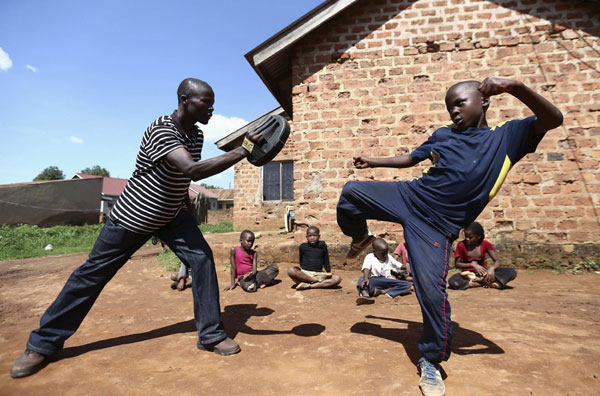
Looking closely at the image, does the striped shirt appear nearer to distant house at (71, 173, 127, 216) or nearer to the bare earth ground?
the bare earth ground

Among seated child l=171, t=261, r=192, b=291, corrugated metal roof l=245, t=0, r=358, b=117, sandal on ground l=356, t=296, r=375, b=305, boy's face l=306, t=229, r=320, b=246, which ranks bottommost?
sandal on ground l=356, t=296, r=375, b=305

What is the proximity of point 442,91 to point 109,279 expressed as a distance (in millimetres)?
5372

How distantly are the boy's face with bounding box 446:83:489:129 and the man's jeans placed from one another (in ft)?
6.54

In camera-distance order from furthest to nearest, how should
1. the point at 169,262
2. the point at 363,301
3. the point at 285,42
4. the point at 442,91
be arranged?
the point at 169,262
the point at 285,42
the point at 442,91
the point at 363,301

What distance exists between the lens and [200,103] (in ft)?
7.73

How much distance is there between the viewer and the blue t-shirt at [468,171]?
193cm

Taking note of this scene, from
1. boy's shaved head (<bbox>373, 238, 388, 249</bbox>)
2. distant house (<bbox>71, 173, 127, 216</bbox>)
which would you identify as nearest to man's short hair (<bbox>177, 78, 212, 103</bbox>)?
boy's shaved head (<bbox>373, 238, 388, 249</bbox>)

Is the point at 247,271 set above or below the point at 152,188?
below

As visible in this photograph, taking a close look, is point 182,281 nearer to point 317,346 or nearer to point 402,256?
point 317,346

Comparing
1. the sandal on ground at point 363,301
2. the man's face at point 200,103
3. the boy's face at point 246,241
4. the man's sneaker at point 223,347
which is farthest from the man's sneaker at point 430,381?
the boy's face at point 246,241

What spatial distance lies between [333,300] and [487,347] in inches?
74.1

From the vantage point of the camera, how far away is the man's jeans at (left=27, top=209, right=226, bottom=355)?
227 cm

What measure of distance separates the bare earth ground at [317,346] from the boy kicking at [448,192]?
1.18ft

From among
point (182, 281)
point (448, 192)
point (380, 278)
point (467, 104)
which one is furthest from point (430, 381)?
point (182, 281)
